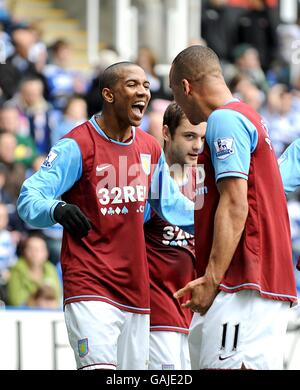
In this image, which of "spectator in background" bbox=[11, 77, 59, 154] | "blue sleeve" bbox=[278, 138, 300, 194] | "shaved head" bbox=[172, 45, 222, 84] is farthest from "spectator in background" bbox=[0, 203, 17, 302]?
"shaved head" bbox=[172, 45, 222, 84]

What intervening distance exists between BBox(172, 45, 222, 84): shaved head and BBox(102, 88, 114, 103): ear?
3.80 feet

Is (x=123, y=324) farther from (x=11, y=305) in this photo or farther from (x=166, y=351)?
(x=11, y=305)

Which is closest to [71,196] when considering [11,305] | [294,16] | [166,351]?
[166,351]

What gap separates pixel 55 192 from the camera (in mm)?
7727

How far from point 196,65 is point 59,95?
8014mm

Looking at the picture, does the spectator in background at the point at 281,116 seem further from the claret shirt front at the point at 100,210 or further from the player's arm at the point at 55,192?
the player's arm at the point at 55,192

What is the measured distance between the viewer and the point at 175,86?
23.2 ft

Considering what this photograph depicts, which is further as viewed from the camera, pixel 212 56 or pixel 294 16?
pixel 294 16

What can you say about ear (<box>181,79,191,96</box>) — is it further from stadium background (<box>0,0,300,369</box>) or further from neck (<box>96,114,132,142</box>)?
stadium background (<box>0,0,300,369</box>)

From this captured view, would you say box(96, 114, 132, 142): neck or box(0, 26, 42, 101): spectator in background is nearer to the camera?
box(96, 114, 132, 142): neck

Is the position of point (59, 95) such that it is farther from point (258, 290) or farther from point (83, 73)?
point (258, 290)

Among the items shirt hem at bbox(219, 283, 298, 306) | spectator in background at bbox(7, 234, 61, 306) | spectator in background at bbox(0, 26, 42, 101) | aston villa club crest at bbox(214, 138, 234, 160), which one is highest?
spectator in background at bbox(0, 26, 42, 101)

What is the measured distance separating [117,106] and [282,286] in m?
1.90

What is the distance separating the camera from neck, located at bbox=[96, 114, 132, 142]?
8.07 meters
